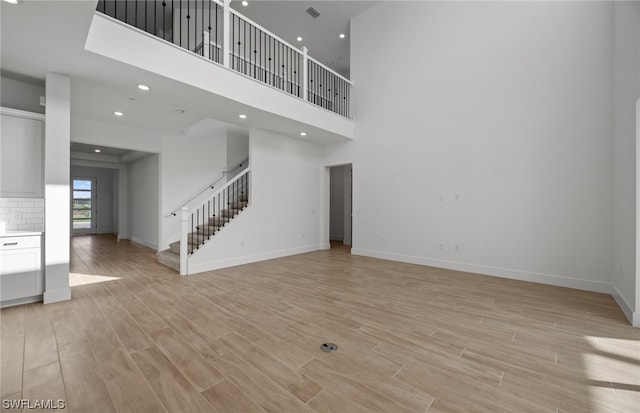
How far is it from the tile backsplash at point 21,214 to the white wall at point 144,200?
11.0 feet

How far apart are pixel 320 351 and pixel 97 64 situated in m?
4.06

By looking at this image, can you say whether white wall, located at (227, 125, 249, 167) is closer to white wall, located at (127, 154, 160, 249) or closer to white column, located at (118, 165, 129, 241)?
white wall, located at (127, 154, 160, 249)

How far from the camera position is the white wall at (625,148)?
3.02m

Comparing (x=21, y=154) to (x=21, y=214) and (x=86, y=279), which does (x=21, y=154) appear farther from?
(x=86, y=279)

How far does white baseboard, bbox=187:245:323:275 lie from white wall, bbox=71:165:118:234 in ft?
30.4

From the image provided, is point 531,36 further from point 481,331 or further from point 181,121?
point 181,121

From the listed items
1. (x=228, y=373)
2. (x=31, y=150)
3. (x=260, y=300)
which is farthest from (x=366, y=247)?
(x=31, y=150)

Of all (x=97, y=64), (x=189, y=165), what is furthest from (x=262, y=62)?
(x=97, y=64)

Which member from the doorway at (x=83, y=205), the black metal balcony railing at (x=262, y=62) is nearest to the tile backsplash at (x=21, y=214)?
the black metal balcony railing at (x=262, y=62)

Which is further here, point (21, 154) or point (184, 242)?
point (184, 242)

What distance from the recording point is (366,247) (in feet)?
21.8

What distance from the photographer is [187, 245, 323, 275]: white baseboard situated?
4890 mm

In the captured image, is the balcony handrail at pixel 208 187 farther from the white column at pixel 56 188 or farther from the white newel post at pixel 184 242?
the white column at pixel 56 188

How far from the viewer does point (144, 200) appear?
8.02m
